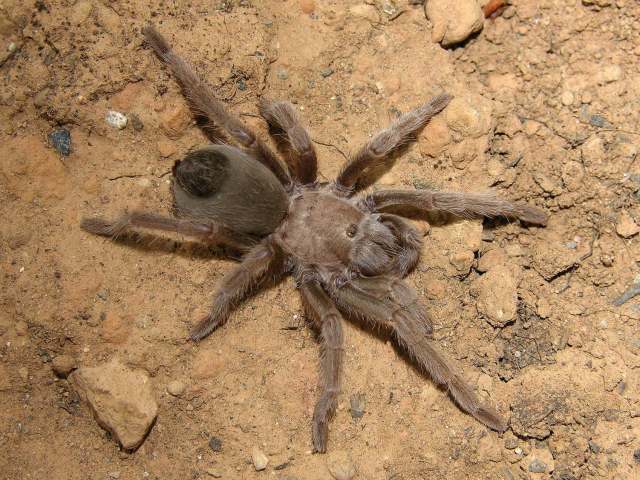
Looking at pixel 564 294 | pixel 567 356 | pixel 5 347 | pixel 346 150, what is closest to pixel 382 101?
pixel 346 150

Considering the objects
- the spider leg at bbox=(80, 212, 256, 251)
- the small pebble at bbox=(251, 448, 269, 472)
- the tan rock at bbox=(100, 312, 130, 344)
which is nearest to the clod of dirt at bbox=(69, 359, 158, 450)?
the tan rock at bbox=(100, 312, 130, 344)

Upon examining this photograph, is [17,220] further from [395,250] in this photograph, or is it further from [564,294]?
[564,294]

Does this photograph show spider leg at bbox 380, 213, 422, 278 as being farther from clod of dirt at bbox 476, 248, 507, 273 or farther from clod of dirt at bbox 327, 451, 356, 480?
clod of dirt at bbox 327, 451, 356, 480

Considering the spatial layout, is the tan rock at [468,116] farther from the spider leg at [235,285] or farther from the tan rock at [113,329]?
the tan rock at [113,329]

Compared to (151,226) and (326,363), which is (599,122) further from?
(151,226)

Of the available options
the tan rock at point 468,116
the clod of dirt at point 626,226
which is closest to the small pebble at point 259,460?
the tan rock at point 468,116
